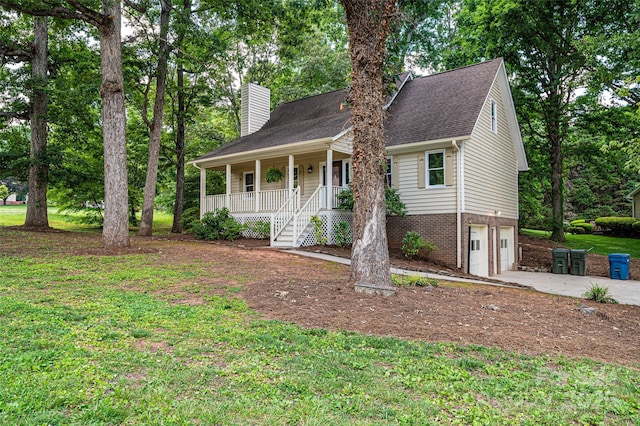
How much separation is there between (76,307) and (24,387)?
2.56 m

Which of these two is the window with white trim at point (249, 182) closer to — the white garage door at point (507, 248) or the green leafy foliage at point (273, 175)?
the green leafy foliage at point (273, 175)

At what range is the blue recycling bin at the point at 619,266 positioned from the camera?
12680mm

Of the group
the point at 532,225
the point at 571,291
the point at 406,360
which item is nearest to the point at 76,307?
the point at 406,360

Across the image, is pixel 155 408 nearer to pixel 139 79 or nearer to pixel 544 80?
pixel 139 79

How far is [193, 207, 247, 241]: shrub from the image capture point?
1571cm

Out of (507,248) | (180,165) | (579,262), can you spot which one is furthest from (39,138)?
(579,262)

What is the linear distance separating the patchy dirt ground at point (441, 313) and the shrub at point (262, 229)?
254 inches

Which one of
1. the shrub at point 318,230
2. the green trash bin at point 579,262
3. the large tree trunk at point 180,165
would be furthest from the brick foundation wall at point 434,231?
the large tree trunk at point 180,165

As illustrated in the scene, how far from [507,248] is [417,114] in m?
6.52

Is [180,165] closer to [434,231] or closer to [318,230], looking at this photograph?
[318,230]

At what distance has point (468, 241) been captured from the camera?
13148 mm

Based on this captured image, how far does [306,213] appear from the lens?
14.3m

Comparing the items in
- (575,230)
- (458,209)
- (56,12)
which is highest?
(56,12)

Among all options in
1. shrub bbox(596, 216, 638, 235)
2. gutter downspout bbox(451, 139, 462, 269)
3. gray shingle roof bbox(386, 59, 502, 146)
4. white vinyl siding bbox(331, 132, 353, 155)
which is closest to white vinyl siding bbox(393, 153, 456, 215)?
gutter downspout bbox(451, 139, 462, 269)
